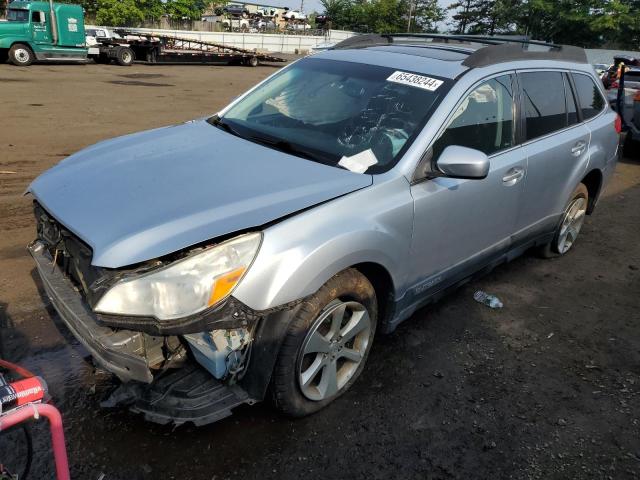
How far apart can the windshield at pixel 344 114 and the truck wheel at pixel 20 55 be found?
20406 mm

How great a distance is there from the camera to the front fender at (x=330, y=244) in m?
2.09

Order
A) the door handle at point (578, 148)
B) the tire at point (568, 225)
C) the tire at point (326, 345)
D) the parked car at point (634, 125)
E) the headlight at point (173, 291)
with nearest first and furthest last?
the headlight at point (173, 291) → the tire at point (326, 345) → the door handle at point (578, 148) → the tire at point (568, 225) → the parked car at point (634, 125)

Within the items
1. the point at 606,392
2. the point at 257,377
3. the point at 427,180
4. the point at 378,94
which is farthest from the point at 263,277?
the point at 606,392

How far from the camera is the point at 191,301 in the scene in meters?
2.01

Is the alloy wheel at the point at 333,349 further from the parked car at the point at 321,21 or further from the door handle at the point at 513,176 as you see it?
the parked car at the point at 321,21

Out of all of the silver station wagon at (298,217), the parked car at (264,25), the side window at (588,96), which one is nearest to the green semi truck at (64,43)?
the silver station wagon at (298,217)

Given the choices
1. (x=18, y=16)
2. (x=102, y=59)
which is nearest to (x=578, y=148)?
(x=18, y=16)

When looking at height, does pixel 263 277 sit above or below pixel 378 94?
below

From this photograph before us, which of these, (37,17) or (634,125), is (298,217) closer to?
(634,125)

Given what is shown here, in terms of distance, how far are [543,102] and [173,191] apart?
2824 mm

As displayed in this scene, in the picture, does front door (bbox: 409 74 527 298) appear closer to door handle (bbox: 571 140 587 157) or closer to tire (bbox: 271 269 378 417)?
tire (bbox: 271 269 378 417)

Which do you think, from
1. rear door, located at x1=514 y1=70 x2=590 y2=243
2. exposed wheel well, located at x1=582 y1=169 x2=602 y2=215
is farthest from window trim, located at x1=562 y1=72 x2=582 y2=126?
exposed wheel well, located at x1=582 y1=169 x2=602 y2=215

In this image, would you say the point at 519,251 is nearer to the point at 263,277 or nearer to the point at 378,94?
the point at 378,94

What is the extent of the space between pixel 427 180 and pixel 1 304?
2922mm
